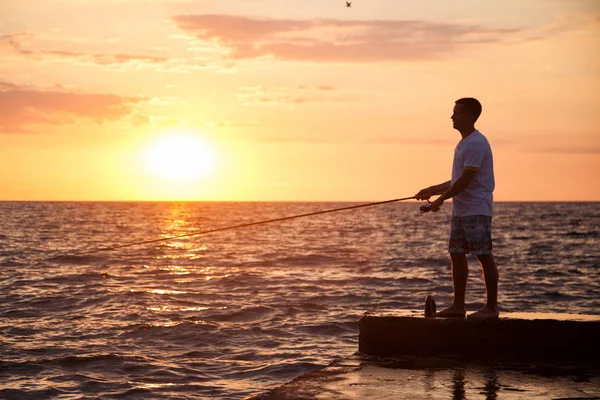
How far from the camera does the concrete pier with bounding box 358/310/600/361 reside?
6941mm

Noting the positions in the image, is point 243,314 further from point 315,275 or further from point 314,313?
point 315,275

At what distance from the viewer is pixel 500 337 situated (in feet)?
23.0

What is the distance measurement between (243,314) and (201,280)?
7572mm

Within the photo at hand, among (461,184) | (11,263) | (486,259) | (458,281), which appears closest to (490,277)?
(486,259)

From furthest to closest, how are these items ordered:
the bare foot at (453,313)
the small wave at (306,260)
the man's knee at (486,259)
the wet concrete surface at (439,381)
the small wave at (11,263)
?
1. the small wave at (306,260)
2. the small wave at (11,263)
3. the bare foot at (453,313)
4. the man's knee at (486,259)
5. the wet concrete surface at (439,381)

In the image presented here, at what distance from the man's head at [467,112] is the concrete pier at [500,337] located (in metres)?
1.78

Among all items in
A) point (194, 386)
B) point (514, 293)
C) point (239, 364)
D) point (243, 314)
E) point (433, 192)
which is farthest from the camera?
point (514, 293)

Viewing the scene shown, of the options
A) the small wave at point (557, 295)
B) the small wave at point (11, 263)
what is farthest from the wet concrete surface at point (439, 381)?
the small wave at point (11, 263)

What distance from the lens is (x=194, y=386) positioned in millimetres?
9727

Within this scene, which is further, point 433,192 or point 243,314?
point 243,314

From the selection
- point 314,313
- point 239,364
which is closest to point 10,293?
point 314,313

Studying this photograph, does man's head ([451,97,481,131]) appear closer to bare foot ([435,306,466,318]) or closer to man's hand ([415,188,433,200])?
man's hand ([415,188,433,200])

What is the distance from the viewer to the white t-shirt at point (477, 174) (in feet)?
22.8

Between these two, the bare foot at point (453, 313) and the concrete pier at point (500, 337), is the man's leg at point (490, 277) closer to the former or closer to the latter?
the concrete pier at point (500, 337)
